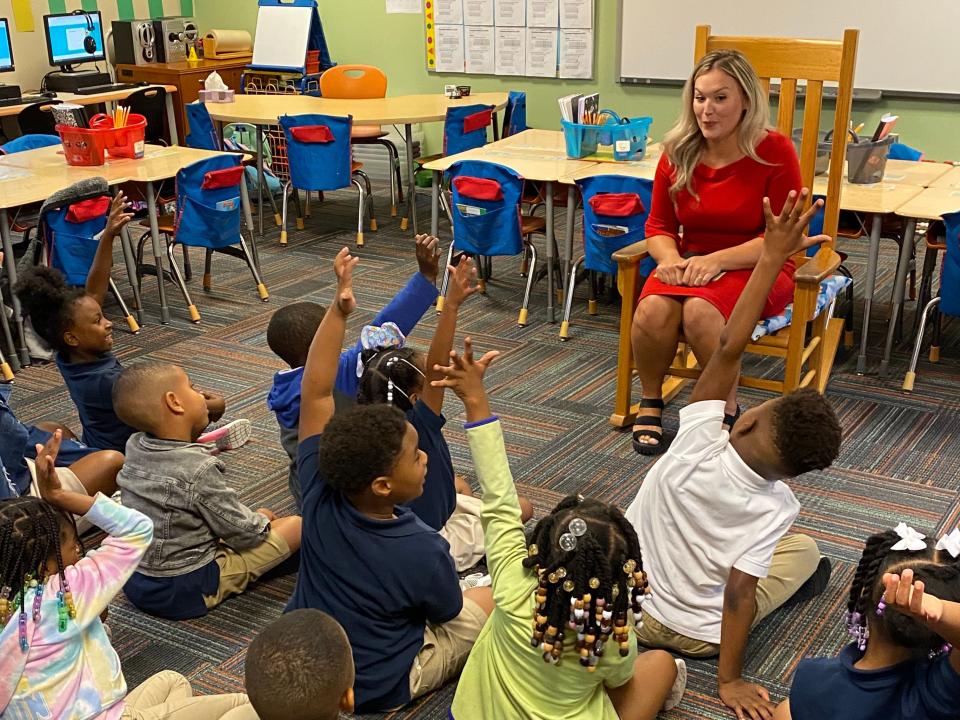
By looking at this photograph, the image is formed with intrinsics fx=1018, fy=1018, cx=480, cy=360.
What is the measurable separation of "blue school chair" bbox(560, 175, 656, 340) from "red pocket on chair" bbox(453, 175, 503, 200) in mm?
382

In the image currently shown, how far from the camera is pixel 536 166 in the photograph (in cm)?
469

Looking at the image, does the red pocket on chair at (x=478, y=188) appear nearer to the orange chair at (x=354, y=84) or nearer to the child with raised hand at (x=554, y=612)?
the orange chair at (x=354, y=84)

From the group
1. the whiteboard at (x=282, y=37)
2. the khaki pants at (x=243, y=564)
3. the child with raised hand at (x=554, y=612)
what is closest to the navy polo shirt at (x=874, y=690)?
the child with raised hand at (x=554, y=612)

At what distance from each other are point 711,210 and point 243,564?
1856 mm

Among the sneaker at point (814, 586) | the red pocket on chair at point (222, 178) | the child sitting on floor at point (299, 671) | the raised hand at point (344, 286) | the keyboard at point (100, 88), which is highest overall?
the raised hand at point (344, 286)

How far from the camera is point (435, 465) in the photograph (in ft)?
7.88

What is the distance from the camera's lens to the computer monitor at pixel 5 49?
6.80 metres

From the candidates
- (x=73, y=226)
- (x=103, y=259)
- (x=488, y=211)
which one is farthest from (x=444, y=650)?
(x=73, y=226)

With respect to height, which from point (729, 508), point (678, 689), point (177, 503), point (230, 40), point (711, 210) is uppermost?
point (230, 40)

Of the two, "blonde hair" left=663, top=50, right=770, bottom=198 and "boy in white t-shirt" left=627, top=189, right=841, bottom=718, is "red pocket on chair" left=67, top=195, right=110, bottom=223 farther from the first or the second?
"boy in white t-shirt" left=627, top=189, right=841, bottom=718

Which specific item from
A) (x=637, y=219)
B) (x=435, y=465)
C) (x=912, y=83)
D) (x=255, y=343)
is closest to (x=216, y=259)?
(x=255, y=343)

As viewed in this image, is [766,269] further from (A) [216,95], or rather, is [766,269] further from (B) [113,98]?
(B) [113,98]

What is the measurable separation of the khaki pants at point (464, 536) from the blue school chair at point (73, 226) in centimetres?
218

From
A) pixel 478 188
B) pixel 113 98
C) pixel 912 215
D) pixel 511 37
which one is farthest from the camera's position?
pixel 511 37
